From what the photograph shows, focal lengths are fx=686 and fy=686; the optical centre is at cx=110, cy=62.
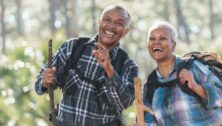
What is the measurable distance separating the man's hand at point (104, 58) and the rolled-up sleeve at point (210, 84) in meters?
0.60

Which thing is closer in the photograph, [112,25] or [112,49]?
[112,25]

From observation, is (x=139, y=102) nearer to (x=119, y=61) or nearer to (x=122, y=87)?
(x=122, y=87)

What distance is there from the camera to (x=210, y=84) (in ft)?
15.8

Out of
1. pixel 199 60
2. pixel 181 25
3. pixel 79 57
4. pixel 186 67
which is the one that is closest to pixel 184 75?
pixel 186 67

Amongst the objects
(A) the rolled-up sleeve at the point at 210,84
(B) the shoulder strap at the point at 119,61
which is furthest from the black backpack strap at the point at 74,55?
(A) the rolled-up sleeve at the point at 210,84

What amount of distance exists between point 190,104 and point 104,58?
0.70m

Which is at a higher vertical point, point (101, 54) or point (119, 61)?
point (101, 54)

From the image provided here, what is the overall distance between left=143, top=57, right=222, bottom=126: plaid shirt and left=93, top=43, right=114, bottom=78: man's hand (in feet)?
1.37

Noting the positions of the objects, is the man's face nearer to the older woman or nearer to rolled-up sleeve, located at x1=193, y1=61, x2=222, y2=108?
the older woman

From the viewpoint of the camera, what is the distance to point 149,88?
5121 millimetres

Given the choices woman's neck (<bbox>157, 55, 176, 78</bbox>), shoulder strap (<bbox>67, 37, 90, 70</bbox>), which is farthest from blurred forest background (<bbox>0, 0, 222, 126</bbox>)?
woman's neck (<bbox>157, 55, 176, 78</bbox>)

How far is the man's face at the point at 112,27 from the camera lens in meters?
5.02

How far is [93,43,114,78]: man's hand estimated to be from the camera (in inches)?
188

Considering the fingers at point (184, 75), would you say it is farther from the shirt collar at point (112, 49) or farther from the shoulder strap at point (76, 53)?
the shoulder strap at point (76, 53)
